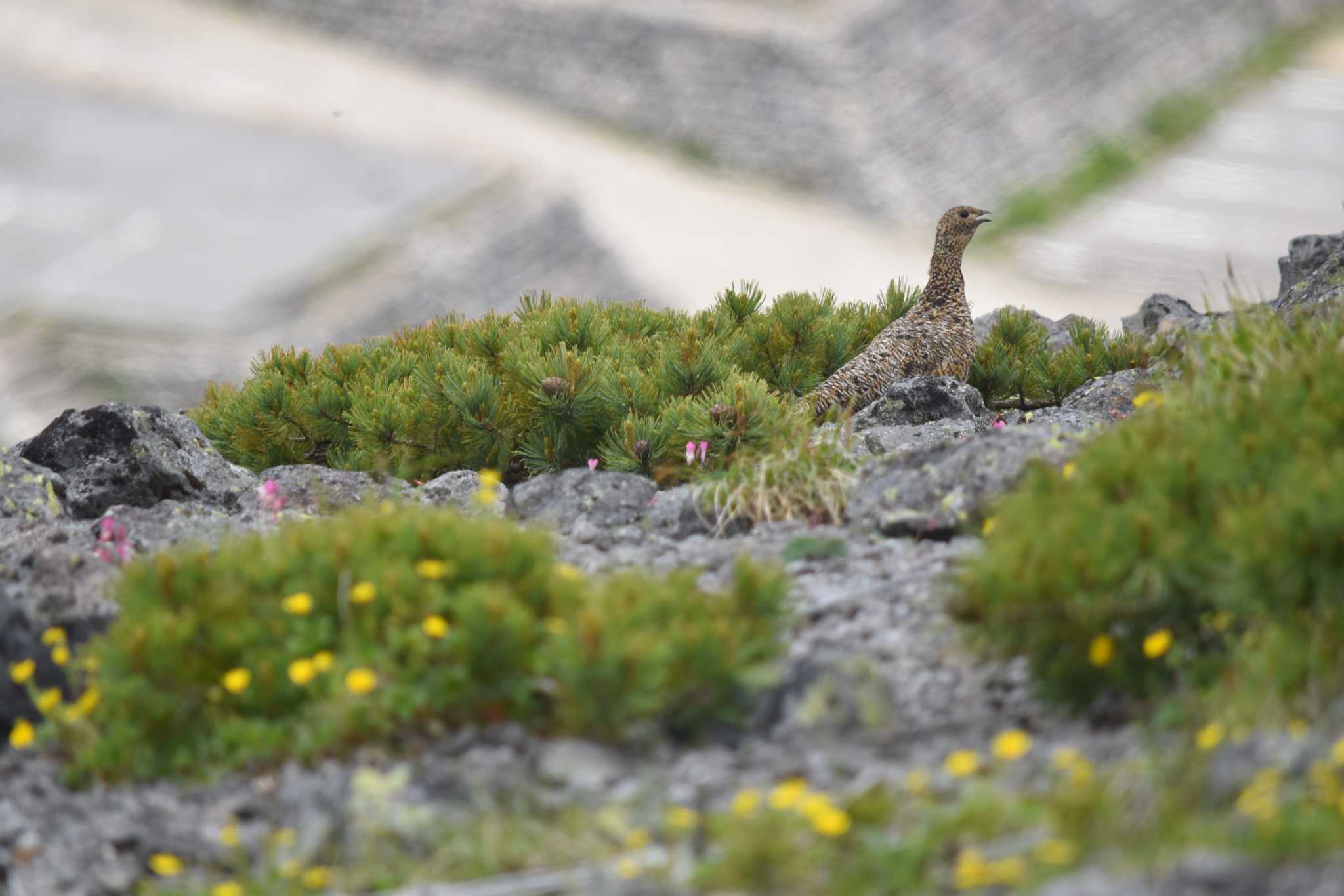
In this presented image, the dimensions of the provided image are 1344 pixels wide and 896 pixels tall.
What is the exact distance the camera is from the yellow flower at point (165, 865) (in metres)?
3.43

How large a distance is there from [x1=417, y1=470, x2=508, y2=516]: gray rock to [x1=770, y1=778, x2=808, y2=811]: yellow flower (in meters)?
2.60

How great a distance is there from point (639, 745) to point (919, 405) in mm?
3342

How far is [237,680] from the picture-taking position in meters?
3.72

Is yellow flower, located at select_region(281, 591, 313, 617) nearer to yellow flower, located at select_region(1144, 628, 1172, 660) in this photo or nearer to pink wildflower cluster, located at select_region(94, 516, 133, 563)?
pink wildflower cluster, located at select_region(94, 516, 133, 563)

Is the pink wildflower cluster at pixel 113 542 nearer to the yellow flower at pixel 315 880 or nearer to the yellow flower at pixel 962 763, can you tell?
the yellow flower at pixel 315 880

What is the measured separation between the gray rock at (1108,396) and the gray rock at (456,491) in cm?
254

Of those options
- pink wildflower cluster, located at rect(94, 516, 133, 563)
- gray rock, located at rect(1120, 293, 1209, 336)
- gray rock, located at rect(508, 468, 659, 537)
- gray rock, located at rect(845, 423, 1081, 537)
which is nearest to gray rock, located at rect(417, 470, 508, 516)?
gray rock, located at rect(508, 468, 659, 537)

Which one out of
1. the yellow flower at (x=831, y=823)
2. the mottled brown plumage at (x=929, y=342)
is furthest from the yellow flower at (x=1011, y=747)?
the mottled brown plumage at (x=929, y=342)

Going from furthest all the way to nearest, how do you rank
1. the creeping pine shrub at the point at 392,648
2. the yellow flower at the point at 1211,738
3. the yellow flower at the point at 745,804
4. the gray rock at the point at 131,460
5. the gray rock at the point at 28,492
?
the gray rock at the point at 131,460 < the gray rock at the point at 28,492 < the creeping pine shrub at the point at 392,648 < the yellow flower at the point at 1211,738 < the yellow flower at the point at 745,804

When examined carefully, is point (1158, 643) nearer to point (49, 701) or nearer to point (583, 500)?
point (583, 500)

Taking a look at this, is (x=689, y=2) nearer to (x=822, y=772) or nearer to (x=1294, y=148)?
(x=1294, y=148)

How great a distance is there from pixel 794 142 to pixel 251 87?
8775 millimetres

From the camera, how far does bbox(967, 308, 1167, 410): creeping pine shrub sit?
7398 mm

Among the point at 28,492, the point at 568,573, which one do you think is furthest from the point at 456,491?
the point at 568,573
